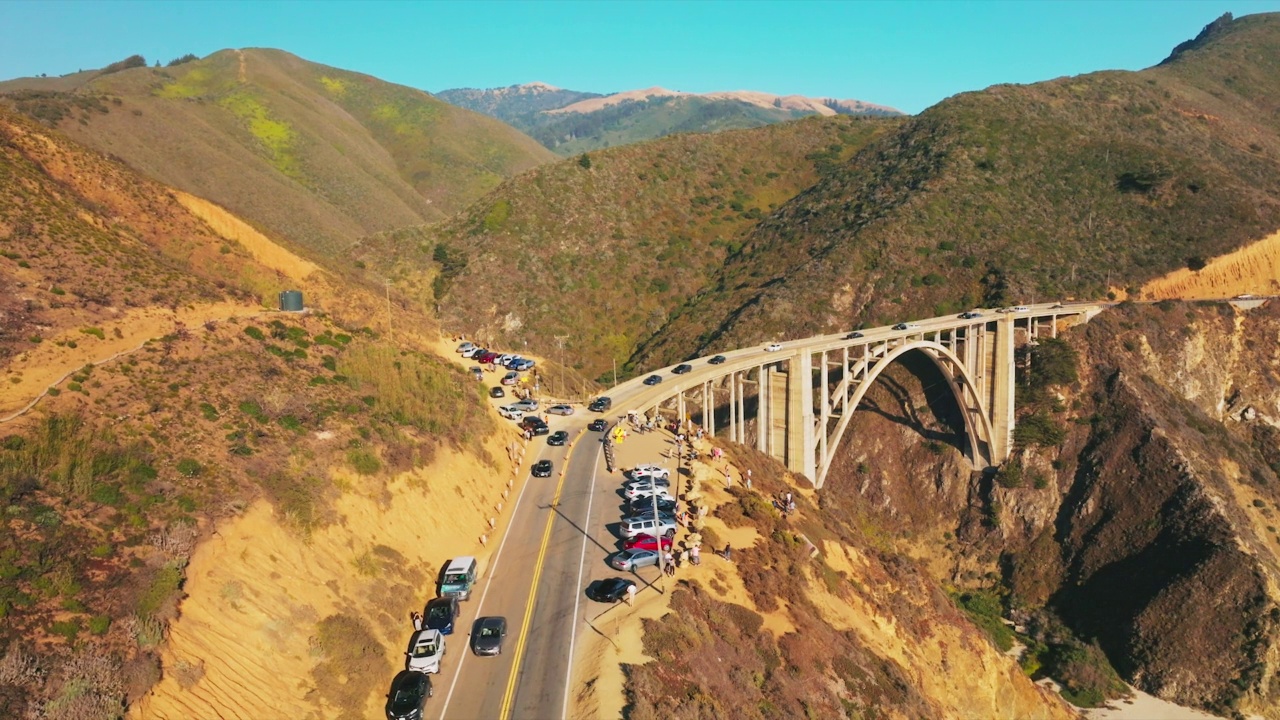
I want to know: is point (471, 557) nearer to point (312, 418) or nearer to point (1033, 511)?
point (312, 418)

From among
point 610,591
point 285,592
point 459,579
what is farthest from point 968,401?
point 285,592

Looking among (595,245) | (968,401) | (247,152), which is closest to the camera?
(968,401)

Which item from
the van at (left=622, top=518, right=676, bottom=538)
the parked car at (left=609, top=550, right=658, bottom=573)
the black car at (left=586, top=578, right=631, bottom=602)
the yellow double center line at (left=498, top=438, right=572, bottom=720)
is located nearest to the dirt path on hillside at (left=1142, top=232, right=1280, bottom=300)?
the van at (left=622, top=518, right=676, bottom=538)

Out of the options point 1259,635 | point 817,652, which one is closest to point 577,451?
point 817,652

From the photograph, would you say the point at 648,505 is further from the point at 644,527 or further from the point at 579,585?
the point at 579,585

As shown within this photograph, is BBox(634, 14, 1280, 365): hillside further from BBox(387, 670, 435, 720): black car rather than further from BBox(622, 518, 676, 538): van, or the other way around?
BBox(387, 670, 435, 720): black car

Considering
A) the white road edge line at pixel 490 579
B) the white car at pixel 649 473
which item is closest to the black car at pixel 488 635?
the white road edge line at pixel 490 579
